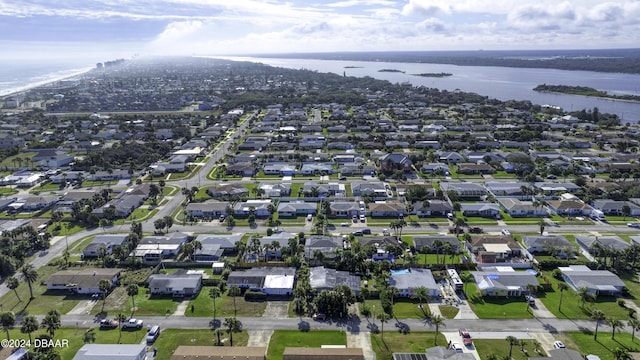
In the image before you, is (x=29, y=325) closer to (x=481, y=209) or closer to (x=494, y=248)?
(x=494, y=248)

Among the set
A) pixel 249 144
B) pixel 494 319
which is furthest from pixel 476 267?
pixel 249 144

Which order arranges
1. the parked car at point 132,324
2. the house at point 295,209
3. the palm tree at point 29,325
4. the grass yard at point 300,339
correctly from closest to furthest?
the palm tree at point 29,325 → the grass yard at point 300,339 → the parked car at point 132,324 → the house at point 295,209

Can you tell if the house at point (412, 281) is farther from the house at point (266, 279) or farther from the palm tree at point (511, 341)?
the house at point (266, 279)

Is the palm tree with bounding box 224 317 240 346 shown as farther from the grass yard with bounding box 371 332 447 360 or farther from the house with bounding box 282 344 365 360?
the grass yard with bounding box 371 332 447 360

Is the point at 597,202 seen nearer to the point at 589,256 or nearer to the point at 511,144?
the point at 589,256

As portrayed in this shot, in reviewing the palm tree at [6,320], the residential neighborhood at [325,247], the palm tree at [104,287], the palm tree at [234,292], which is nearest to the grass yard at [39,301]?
the residential neighborhood at [325,247]

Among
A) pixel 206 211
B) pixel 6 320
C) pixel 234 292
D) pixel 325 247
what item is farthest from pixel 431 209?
pixel 6 320
